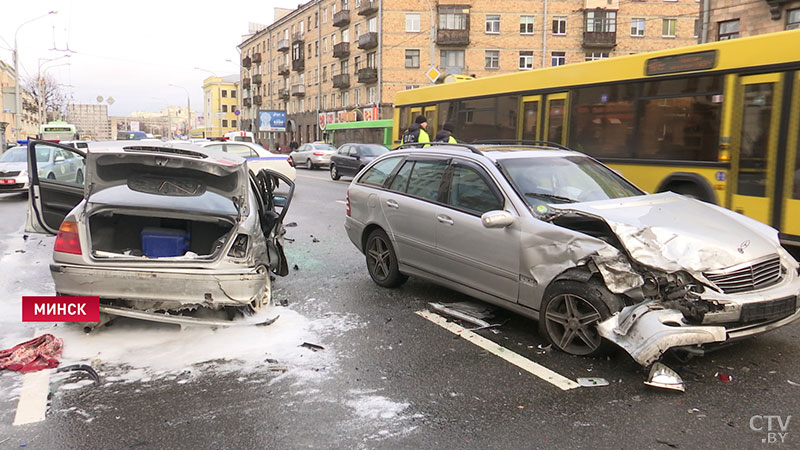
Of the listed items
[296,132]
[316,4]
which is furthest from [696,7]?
[296,132]

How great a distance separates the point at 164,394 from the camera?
12.4ft

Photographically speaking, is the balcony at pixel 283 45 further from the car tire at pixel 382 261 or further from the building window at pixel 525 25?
the car tire at pixel 382 261

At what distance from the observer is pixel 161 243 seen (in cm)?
521

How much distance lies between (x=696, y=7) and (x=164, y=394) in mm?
58050

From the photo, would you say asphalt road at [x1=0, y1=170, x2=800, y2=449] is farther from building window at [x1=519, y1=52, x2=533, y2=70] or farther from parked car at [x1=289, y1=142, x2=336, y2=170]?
building window at [x1=519, y1=52, x2=533, y2=70]

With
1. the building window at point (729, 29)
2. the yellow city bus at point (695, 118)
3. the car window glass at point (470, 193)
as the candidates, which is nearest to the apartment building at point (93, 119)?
the building window at point (729, 29)

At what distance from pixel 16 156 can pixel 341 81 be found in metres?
43.9

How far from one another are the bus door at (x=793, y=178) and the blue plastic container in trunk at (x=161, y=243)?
24.0 ft

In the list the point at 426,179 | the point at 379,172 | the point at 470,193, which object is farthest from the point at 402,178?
the point at 470,193

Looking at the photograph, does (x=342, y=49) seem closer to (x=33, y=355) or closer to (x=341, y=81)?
(x=341, y=81)

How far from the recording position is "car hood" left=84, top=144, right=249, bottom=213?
4.79 meters

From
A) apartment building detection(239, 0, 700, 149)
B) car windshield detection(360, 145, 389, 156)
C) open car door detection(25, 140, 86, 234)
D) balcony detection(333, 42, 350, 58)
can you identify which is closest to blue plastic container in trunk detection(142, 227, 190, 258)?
open car door detection(25, 140, 86, 234)

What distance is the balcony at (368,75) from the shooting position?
5375cm

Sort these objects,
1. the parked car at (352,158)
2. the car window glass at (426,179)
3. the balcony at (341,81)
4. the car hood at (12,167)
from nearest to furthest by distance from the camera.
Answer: the car window glass at (426,179) → the car hood at (12,167) → the parked car at (352,158) → the balcony at (341,81)
